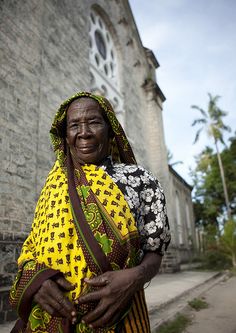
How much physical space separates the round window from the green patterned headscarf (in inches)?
374

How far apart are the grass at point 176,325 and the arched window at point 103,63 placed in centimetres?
716

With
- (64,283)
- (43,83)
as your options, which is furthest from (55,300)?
(43,83)

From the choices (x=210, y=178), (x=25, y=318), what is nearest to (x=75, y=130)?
(x=25, y=318)

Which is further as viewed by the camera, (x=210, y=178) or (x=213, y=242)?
Answer: (x=210, y=178)

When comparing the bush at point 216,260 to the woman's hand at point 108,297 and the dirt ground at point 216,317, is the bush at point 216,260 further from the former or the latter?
the woman's hand at point 108,297

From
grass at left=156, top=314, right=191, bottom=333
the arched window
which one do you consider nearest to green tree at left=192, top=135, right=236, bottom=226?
the arched window

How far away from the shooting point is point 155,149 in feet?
41.4

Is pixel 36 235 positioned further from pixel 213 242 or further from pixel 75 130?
pixel 213 242

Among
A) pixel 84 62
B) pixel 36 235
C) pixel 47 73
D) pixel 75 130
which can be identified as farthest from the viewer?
pixel 84 62

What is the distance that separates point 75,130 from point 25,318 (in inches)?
38.3

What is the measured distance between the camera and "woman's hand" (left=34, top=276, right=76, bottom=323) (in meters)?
1.10

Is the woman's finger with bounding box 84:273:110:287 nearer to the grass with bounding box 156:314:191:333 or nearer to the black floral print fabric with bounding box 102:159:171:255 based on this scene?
the black floral print fabric with bounding box 102:159:171:255

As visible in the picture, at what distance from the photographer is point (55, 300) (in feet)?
3.62

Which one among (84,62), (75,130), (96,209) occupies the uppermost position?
(84,62)
